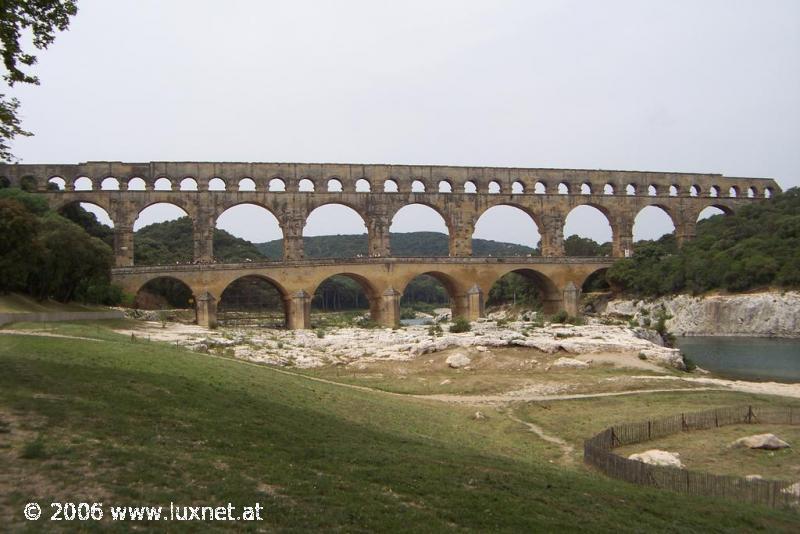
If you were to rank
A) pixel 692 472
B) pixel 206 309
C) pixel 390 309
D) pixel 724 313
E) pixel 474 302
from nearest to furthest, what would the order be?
pixel 692 472
pixel 206 309
pixel 390 309
pixel 474 302
pixel 724 313

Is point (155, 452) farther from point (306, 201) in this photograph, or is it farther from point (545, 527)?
point (306, 201)

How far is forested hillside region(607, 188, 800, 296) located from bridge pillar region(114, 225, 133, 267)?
3993 centimetres

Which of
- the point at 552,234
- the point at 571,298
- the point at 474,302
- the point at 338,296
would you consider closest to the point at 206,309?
the point at 474,302

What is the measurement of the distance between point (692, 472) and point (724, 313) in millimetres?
48222

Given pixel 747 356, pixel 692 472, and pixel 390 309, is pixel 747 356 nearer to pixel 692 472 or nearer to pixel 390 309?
pixel 390 309

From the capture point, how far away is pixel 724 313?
2126 inches

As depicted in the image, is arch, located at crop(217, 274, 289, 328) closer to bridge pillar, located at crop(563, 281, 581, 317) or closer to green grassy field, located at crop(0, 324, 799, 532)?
bridge pillar, located at crop(563, 281, 581, 317)

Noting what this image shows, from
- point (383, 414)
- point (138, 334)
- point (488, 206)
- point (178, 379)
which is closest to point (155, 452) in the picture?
point (178, 379)

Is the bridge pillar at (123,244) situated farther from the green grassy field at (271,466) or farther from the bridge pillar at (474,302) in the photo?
the green grassy field at (271,466)

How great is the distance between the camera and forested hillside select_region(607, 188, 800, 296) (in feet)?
175

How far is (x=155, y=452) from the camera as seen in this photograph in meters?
8.41

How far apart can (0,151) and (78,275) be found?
2309 cm

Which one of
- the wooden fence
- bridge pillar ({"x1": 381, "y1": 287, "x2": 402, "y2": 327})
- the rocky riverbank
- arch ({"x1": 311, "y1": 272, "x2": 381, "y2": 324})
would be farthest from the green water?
arch ({"x1": 311, "y1": 272, "x2": 381, "y2": 324})

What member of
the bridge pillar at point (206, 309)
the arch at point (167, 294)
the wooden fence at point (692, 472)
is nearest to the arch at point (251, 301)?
the arch at point (167, 294)
